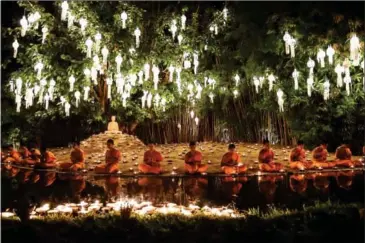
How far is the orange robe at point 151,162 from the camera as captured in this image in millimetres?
8031

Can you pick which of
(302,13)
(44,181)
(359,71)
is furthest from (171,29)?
(44,181)

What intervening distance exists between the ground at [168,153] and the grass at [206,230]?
12.8 ft

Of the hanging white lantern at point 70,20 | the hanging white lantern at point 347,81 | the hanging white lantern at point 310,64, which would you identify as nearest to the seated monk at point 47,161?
the hanging white lantern at point 70,20

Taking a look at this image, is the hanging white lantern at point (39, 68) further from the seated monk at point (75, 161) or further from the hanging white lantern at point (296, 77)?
the hanging white lantern at point (296, 77)

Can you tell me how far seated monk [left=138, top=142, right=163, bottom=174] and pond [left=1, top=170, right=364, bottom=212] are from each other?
23 centimetres

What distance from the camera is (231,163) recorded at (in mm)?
7969

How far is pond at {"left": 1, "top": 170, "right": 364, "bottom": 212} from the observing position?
6027mm

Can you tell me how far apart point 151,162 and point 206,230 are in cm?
377

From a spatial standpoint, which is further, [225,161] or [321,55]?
[321,55]

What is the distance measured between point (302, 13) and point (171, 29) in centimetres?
418

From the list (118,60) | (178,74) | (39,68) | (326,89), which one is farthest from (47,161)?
(326,89)

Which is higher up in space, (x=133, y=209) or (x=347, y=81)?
(x=347, y=81)

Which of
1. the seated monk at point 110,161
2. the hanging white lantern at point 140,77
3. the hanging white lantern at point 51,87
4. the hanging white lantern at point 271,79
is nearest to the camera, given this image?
the seated monk at point 110,161

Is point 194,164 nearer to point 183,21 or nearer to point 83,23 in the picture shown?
point 83,23
